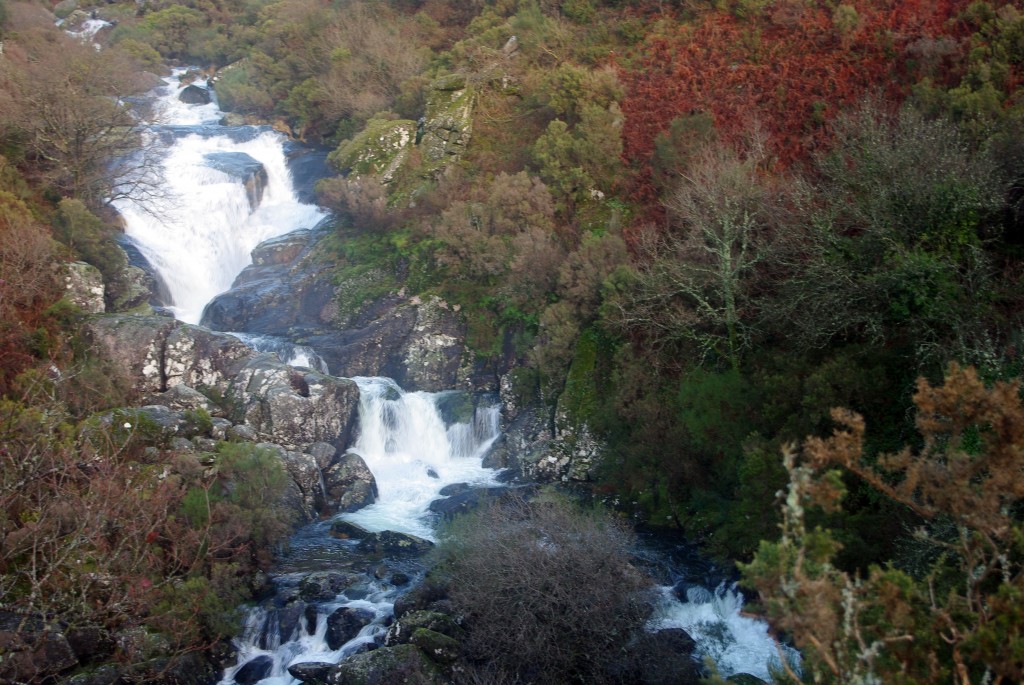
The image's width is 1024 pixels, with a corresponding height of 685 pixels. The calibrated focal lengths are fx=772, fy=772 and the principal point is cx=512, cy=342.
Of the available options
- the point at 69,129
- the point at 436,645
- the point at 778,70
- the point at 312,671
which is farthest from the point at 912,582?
the point at 69,129

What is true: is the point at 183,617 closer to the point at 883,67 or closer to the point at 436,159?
the point at 436,159

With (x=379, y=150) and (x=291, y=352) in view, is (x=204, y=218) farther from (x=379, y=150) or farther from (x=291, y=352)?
Result: (x=291, y=352)

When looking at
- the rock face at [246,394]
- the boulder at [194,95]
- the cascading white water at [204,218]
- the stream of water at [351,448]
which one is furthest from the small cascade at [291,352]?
the boulder at [194,95]

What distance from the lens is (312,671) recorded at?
1244 centimetres

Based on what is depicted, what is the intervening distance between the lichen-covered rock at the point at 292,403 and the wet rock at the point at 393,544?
13.7 feet

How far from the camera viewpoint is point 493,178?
1024 inches

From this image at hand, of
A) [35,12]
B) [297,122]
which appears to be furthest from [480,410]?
[35,12]

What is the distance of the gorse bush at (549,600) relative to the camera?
11570mm

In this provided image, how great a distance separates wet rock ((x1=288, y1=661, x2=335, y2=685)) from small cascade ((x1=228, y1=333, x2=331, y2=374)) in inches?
432

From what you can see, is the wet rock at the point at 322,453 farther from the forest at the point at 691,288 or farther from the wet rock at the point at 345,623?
the wet rock at the point at 345,623

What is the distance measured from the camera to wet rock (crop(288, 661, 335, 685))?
481 inches

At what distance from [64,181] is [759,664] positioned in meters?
24.7

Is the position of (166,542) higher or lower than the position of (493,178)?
lower

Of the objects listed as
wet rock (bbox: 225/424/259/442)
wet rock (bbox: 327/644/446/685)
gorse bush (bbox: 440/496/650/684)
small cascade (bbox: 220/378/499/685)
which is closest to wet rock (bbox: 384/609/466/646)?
gorse bush (bbox: 440/496/650/684)
